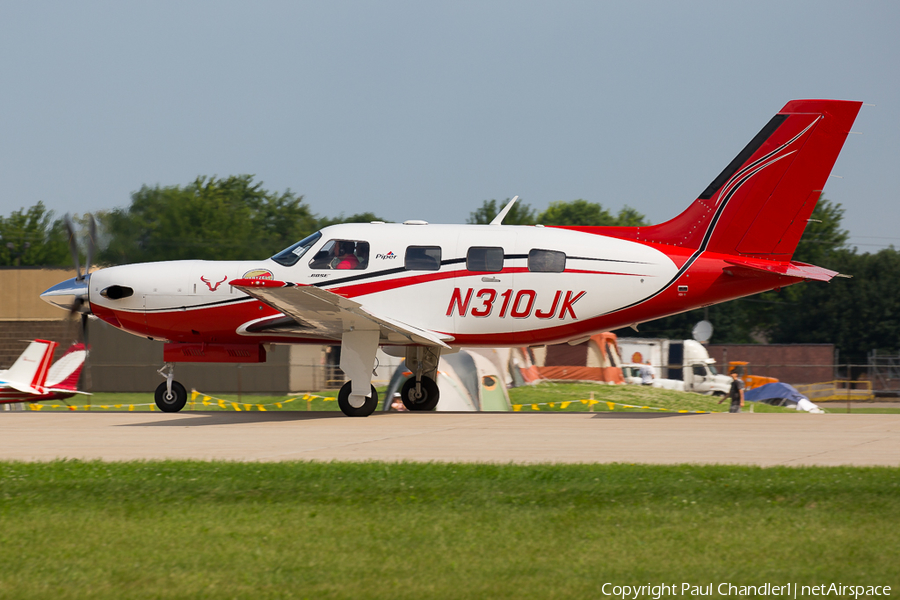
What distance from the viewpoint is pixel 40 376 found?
21094 millimetres

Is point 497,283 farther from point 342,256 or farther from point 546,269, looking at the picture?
point 342,256

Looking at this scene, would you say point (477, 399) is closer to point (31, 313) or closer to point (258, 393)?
point (258, 393)

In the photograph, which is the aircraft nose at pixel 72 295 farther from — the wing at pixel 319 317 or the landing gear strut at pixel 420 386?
the landing gear strut at pixel 420 386

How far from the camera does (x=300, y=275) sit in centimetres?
1591

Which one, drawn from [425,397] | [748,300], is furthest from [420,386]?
[748,300]

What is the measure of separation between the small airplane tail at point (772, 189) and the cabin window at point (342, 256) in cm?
471

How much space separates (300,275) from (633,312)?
19.9 feet

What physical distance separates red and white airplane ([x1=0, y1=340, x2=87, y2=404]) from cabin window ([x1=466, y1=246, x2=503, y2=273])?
10341 millimetres

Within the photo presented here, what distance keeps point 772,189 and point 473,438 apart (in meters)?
7.43

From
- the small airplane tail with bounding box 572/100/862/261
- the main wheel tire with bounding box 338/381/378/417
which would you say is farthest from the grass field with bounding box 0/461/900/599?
the small airplane tail with bounding box 572/100/862/261

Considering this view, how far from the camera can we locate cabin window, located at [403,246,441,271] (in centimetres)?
1569

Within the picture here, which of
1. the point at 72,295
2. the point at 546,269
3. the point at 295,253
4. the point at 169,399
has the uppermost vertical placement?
the point at 295,253

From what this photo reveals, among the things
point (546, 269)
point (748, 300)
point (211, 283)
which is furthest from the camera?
point (748, 300)

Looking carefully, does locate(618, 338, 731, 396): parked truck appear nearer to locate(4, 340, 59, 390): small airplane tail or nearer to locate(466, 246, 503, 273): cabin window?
locate(466, 246, 503, 273): cabin window
